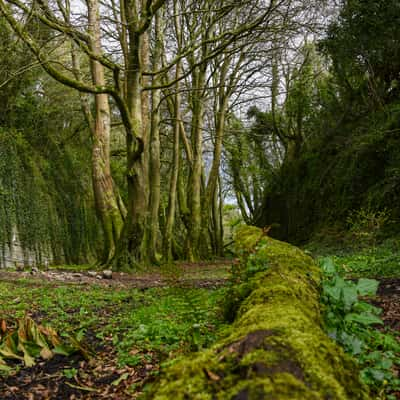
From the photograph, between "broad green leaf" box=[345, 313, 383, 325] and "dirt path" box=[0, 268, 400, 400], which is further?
"dirt path" box=[0, 268, 400, 400]

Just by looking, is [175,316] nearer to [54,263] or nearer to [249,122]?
[54,263]

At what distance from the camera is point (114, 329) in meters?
3.76

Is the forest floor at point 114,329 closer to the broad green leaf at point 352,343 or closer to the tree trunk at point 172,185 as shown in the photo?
the broad green leaf at point 352,343

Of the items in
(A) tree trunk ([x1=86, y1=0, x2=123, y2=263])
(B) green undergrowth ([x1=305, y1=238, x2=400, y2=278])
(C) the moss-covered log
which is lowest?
(B) green undergrowth ([x1=305, y1=238, x2=400, y2=278])

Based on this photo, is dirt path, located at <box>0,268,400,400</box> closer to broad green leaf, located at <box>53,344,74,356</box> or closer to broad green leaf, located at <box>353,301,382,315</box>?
broad green leaf, located at <box>53,344,74,356</box>

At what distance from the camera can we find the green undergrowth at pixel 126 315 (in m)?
2.70

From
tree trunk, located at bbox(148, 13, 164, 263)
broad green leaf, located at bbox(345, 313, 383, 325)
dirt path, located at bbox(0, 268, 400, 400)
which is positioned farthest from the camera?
tree trunk, located at bbox(148, 13, 164, 263)

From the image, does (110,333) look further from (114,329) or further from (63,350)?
(63,350)

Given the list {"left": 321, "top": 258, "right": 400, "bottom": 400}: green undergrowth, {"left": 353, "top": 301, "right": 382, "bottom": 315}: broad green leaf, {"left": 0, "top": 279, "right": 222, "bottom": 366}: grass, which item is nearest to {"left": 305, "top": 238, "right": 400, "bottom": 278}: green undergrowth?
{"left": 0, "top": 279, "right": 222, "bottom": 366}: grass

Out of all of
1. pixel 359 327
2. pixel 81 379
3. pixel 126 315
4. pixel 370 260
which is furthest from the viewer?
pixel 370 260

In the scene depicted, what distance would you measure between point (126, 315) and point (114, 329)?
68 cm

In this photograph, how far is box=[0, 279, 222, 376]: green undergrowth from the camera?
2695 millimetres

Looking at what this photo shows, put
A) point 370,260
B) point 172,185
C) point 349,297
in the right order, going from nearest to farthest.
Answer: point 349,297
point 370,260
point 172,185

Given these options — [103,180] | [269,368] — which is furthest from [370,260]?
[103,180]
